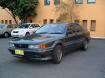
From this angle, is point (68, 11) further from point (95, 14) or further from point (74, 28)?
point (74, 28)

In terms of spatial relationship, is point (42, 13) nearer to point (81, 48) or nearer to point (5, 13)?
point (5, 13)

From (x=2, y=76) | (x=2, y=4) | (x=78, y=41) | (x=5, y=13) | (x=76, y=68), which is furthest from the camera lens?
(x=5, y=13)

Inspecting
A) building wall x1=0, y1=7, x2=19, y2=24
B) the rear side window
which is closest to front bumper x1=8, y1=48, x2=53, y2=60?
the rear side window

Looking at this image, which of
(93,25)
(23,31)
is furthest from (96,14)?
(23,31)

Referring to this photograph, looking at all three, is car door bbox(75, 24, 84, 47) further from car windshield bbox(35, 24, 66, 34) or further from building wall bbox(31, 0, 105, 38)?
building wall bbox(31, 0, 105, 38)

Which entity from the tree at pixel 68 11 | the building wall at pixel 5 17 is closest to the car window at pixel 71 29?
the tree at pixel 68 11

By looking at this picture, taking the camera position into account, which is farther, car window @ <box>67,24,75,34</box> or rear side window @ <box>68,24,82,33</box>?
rear side window @ <box>68,24,82,33</box>

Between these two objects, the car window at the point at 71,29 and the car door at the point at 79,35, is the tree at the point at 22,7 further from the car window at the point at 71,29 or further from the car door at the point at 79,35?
the car window at the point at 71,29

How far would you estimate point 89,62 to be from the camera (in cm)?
891

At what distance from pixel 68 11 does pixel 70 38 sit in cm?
1354

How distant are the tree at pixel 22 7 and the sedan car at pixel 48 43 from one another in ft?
49.1

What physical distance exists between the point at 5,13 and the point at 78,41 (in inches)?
869

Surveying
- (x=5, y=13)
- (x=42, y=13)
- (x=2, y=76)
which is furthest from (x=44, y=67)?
(x=5, y=13)

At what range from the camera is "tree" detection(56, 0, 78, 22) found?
22.8 metres
